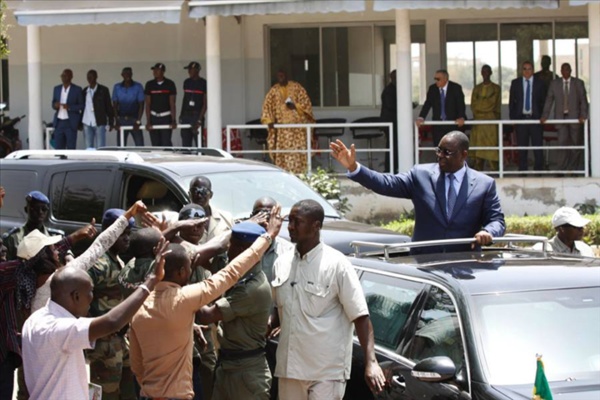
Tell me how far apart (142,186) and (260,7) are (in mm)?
6866

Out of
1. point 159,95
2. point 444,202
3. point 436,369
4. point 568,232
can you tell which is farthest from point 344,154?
point 159,95

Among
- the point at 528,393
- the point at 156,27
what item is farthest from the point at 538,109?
the point at 528,393

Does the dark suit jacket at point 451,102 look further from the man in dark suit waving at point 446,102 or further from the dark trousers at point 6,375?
the dark trousers at point 6,375

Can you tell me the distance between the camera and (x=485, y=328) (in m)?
5.31

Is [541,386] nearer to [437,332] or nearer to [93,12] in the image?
[437,332]

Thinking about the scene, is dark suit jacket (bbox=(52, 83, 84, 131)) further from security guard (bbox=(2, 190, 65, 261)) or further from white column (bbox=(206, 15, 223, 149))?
security guard (bbox=(2, 190, 65, 261))

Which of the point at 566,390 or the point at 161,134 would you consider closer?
the point at 566,390

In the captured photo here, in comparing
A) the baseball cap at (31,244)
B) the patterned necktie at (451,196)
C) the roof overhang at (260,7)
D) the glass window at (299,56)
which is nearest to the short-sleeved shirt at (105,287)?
the baseball cap at (31,244)

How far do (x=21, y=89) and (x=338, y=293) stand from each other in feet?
49.8

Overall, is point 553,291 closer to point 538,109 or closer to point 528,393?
point 528,393

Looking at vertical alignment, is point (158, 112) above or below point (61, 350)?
above

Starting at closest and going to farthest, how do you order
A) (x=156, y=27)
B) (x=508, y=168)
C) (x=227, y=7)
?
(x=227, y=7)
(x=508, y=168)
(x=156, y=27)

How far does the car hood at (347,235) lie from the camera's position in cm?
910

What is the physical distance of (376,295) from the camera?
247 inches
